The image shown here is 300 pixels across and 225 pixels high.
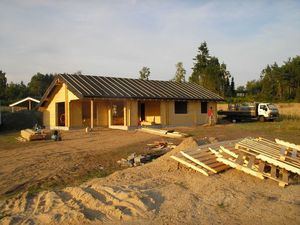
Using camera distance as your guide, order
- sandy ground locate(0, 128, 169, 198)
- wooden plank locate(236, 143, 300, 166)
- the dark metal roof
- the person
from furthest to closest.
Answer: the person → the dark metal roof → sandy ground locate(0, 128, 169, 198) → wooden plank locate(236, 143, 300, 166)

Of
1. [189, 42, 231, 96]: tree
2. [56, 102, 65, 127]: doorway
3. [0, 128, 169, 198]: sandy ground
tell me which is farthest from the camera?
[189, 42, 231, 96]: tree

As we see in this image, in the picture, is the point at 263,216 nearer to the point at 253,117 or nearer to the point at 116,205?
the point at 116,205

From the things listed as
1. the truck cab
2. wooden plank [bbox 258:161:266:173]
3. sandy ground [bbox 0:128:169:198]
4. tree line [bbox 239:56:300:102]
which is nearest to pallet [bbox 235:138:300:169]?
wooden plank [bbox 258:161:266:173]

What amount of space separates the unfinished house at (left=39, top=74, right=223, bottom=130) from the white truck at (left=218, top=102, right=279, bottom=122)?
227 inches

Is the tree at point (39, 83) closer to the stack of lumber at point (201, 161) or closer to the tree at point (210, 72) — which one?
the tree at point (210, 72)

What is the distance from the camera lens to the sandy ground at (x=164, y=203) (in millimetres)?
5785

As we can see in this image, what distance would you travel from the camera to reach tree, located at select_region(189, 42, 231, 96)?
56.1 m

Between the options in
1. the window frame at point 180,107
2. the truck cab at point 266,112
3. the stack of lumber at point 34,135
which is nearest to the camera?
the stack of lumber at point 34,135

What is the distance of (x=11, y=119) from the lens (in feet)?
103

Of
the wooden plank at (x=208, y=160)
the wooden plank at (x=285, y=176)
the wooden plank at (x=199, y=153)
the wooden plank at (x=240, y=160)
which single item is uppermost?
the wooden plank at (x=199, y=153)

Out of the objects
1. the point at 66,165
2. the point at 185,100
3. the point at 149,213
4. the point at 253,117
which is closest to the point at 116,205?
the point at 149,213

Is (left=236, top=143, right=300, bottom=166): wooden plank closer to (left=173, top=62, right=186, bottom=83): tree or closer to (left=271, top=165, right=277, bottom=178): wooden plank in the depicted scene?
(left=271, top=165, right=277, bottom=178): wooden plank

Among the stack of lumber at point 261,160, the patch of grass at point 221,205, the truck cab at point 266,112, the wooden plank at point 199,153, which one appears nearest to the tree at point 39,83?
the truck cab at point 266,112

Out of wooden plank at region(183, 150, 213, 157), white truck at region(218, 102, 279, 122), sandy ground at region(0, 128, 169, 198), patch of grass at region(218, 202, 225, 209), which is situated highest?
white truck at region(218, 102, 279, 122)
